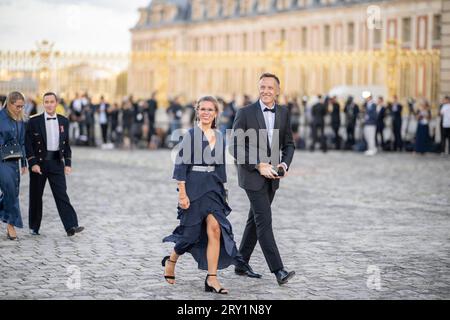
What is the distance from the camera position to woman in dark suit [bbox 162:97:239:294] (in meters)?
8.70

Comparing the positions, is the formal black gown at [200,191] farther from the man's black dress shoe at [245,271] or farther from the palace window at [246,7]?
the palace window at [246,7]

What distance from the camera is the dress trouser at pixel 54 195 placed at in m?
11.9

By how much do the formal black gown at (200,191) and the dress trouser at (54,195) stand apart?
337 cm

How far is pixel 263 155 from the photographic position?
921 cm

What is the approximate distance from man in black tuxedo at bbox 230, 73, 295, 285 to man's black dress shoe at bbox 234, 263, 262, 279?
0.40m

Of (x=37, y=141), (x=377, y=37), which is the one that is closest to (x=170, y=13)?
(x=377, y=37)

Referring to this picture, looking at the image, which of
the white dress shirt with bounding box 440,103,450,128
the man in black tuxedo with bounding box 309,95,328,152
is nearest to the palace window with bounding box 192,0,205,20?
the man in black tuxedo with bounding box 309,95,328,152

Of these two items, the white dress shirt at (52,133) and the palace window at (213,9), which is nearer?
the white dress shirt at (52,133)

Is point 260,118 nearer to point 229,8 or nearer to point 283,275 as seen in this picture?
point 283,275

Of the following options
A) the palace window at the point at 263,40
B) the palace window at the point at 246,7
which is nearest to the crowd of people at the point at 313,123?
the palace window at the point at 263,40

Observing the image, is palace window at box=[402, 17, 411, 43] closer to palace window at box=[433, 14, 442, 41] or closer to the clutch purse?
palace window at box=[433, 14, 442, 41]
